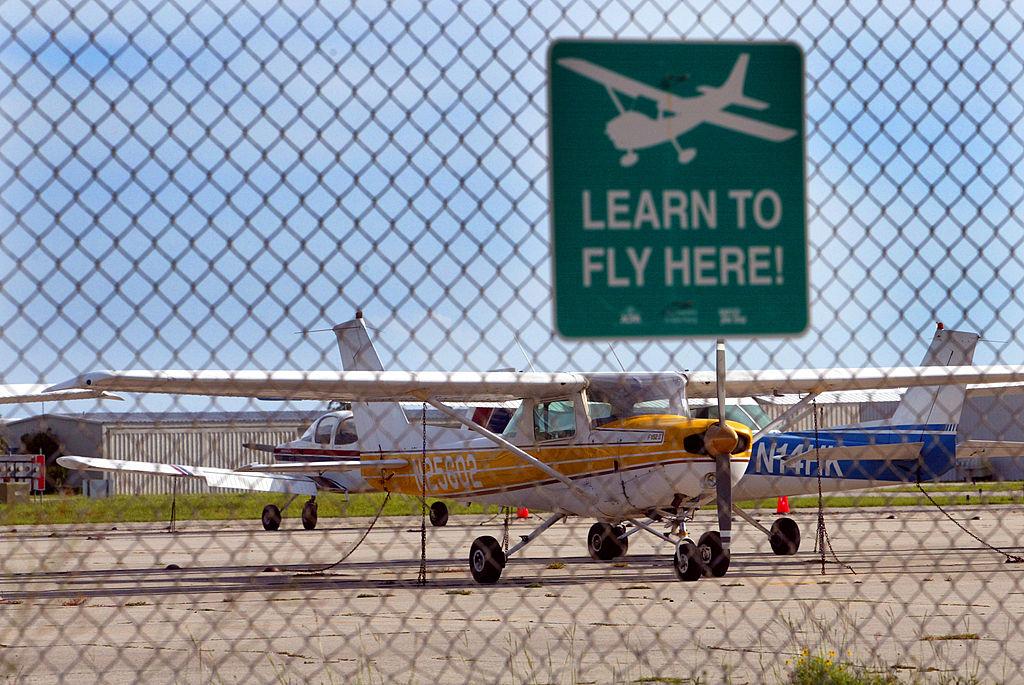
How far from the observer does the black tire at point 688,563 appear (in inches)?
462

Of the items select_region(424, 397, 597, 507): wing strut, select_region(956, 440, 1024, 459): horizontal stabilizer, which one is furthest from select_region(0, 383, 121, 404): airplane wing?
select_region(956, 440, 1024, 459): horizontal stabilizer

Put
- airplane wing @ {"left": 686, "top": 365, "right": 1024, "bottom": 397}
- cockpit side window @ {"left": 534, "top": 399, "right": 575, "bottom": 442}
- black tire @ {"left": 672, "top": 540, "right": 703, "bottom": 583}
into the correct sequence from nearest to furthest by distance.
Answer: airplane wing @ {"left": 686, "top": 365, "right": 1024, "bottom": 397}, black tire @ {"left": 672, "top": 540, "right": 703, "bottom": 583}, cockpit side window @ {"left": 534, "top": 399, "right": 575, "bottom": 442}

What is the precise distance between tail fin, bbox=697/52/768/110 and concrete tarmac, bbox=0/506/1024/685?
276cm

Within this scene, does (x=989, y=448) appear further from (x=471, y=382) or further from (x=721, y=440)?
(x=471, y=382)

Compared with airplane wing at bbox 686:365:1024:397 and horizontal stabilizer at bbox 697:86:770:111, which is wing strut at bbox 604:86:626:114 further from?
airplane wing at bbox 686:365:1024:397

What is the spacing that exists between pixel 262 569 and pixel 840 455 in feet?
25.0

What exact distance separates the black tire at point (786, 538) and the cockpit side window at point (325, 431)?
1108 cm

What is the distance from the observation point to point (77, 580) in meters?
13.5

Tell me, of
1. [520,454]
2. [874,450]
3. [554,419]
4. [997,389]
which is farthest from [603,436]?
[874,450]

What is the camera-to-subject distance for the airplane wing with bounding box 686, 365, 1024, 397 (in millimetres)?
10977

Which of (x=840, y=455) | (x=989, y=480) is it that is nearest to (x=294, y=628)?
(x=840, y=455)

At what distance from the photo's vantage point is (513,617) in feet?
30.2

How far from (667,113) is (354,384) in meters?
8.28

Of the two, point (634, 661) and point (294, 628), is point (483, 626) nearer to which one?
point (294, 628)
